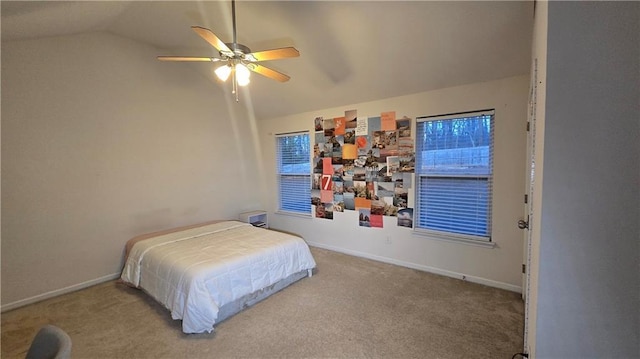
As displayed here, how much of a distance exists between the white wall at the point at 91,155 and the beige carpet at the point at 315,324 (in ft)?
1.61

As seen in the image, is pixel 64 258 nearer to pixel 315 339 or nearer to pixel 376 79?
pixel 315 339

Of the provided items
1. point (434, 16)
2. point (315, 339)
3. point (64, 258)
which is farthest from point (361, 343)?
point (64, 258)

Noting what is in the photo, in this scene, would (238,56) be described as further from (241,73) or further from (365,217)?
(365,217)

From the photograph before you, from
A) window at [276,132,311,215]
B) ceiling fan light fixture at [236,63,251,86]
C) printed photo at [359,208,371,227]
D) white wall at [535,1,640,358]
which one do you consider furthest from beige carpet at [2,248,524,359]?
ceiling fan light fixture at [236,63,251,86]

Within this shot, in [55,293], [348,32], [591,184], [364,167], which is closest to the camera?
[591,184]

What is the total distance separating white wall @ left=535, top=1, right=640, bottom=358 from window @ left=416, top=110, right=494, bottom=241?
222 centimetres

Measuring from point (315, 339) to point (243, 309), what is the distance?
0.81 m

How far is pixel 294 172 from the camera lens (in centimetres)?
454

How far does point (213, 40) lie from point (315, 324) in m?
2.35

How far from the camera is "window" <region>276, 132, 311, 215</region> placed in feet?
14.4

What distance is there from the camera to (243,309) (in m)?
2.46

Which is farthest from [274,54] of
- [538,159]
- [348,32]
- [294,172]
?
[294,172]

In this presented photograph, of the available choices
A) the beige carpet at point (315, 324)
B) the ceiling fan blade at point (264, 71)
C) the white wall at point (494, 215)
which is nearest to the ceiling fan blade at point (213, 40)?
the ceiling fan blade at point (264, 71)

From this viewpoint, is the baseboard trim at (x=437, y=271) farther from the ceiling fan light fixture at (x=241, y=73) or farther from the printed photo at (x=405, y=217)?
the ceiling fan light fixture at (x=241, y=73)
